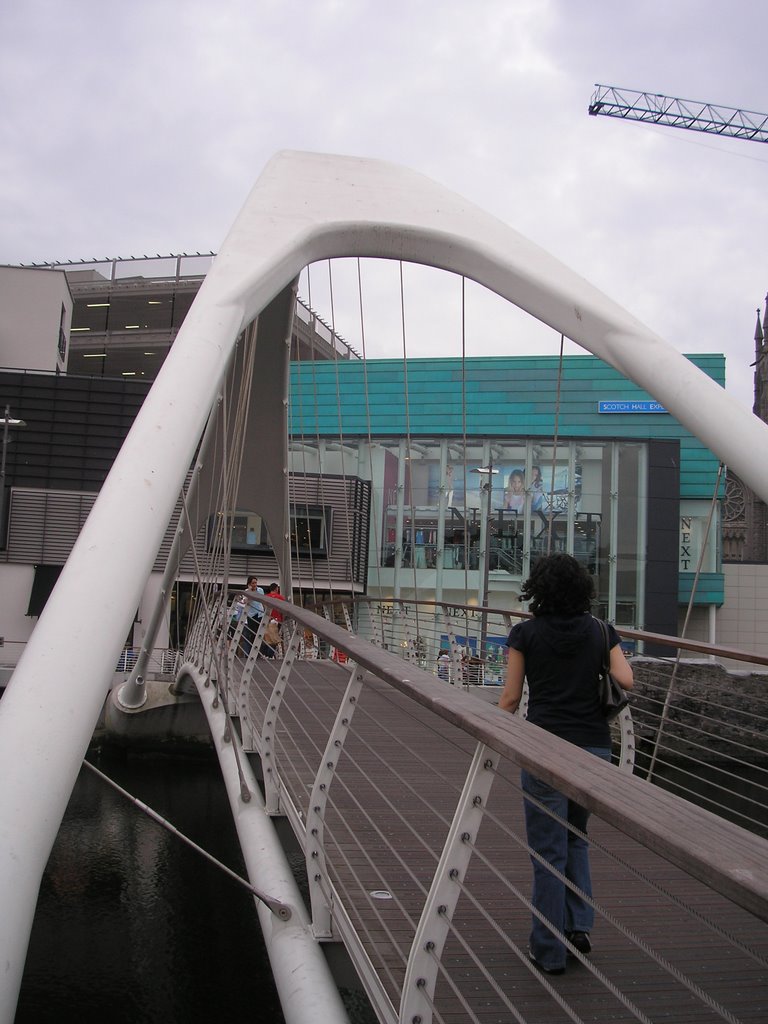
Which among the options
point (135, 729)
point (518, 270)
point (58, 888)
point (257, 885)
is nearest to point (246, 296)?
point (518, 270)

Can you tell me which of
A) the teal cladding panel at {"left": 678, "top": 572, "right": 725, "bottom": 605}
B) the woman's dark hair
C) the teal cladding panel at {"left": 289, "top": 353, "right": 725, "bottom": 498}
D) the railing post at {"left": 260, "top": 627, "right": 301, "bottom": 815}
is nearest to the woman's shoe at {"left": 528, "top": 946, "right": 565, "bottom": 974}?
the woman's dark hair

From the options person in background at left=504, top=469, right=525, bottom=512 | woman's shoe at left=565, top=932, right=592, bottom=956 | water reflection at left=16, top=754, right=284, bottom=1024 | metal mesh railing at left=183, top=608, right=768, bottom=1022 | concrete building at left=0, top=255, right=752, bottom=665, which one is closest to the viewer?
metal mesh railing at left=183, top=608, right=768, bottom=1022

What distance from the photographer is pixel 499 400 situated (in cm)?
2955

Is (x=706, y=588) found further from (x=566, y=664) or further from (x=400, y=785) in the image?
(x=566, y=664)

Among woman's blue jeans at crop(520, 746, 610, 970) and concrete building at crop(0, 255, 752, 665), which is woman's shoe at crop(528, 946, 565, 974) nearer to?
woman's blue jeans at crop(520, 746, 610, 970)

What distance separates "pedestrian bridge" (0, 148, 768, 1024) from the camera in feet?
6.55

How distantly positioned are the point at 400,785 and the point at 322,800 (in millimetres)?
2173

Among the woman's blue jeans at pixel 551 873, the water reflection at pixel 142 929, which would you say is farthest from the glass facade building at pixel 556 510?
the woman's blue jeans at pixel 551 873

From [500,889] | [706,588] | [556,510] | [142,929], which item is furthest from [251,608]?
[706,588]

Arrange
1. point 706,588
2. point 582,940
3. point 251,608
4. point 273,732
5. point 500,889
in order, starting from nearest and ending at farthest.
Result: point 582,940 < point 500,889 < point 273,732 < point 251,608 < point 706,588

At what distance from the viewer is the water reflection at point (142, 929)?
6.31m

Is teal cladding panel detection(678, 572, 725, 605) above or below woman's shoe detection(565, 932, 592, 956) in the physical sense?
above

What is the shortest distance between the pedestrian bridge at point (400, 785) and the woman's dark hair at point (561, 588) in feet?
→ 1.84

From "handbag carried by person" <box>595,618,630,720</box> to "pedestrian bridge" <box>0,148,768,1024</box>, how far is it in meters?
0.24
